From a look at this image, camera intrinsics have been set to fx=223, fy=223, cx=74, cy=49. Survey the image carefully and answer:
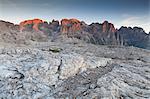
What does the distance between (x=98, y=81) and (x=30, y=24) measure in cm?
18005

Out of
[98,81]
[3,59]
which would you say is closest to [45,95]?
[98,81]

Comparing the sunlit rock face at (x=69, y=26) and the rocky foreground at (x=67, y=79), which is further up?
the sunlit rock face at (x=69, y=26)

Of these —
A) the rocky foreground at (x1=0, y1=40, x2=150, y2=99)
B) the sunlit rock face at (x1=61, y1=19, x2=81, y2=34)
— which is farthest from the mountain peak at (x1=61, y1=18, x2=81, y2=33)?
the rocky foreground at (x1=0, y1=40, x2=150, y2=99)

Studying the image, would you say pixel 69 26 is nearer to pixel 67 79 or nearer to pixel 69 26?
pixel 69 26

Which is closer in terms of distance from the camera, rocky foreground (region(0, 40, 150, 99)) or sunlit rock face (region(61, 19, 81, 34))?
rocky foreground (region(0, 40, 150, 99))

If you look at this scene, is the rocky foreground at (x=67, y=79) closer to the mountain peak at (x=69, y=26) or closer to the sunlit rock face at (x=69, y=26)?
the sunlit rock face at (x=69, y=26)

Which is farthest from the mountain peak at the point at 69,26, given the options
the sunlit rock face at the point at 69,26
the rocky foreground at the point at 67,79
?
the rocky foreground at the point at 67,79

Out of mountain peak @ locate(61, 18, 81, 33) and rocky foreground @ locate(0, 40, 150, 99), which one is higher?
mountain peak @ locate(61, 18, 81, 33)

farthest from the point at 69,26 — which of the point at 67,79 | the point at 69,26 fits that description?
the point at 67,79

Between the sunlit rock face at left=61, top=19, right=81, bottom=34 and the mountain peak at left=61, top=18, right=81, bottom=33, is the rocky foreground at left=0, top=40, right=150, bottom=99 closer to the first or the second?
the sunlit rock face at left=61, top=19, right=81, bottom=34

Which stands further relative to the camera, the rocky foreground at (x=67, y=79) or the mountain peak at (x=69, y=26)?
the mountain peak at (x=69, y=26)

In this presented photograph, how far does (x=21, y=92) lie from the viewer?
26.8m

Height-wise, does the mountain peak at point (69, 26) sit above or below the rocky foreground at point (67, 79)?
above

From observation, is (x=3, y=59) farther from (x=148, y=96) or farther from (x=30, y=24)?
(x=30, y=24)
